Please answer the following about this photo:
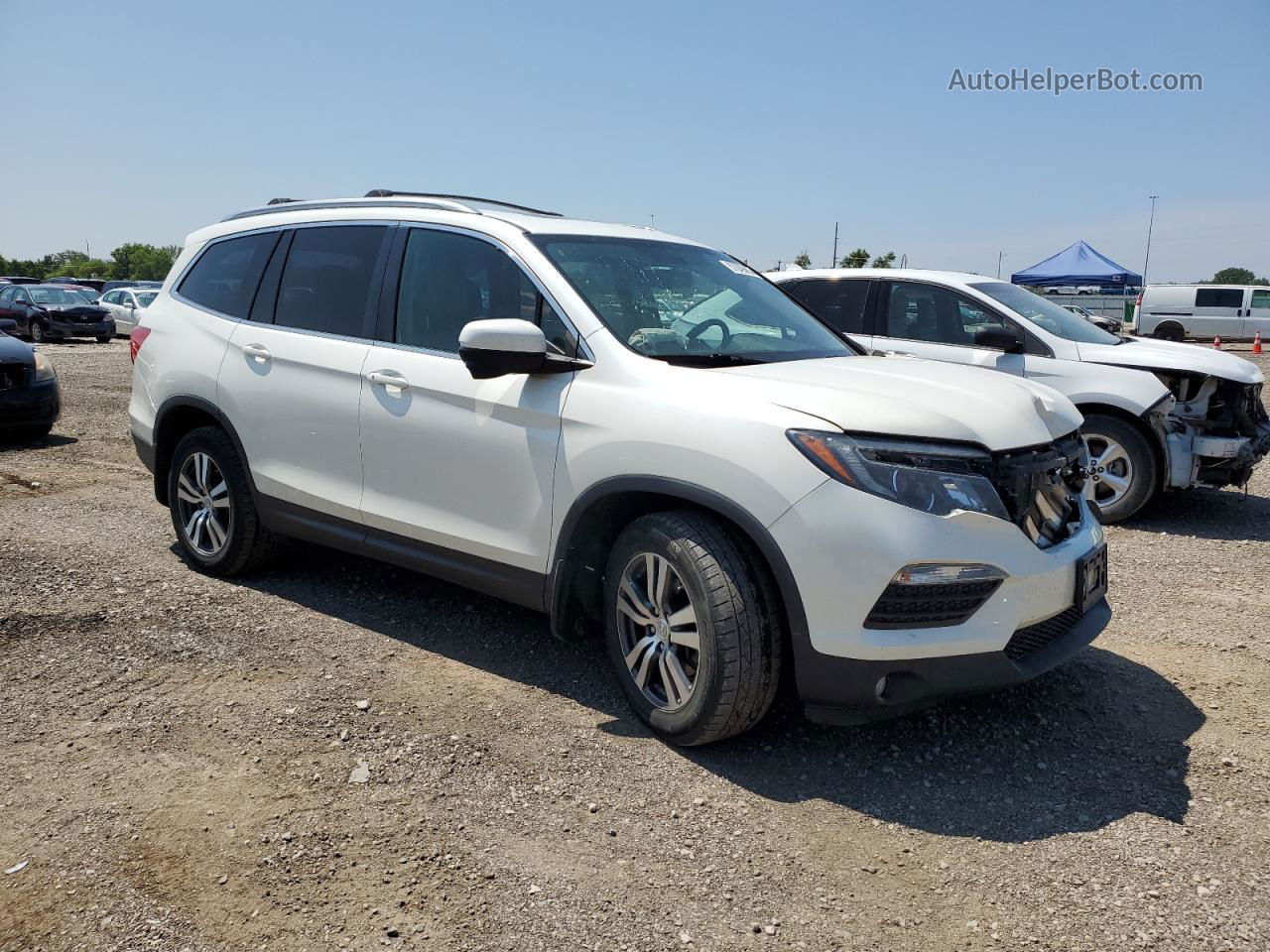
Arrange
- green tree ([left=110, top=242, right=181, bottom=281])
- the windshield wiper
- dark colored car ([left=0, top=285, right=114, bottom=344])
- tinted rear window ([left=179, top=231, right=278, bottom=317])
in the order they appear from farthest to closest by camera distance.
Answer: green tree ([left=110, top=242, right=181, bottom=281]) → dark colored car ([left=0, top=285, right=114, bottom=344]) → tinted rear window ([left=179, top=231, right=278, bottom=317]) → the windshield wiper

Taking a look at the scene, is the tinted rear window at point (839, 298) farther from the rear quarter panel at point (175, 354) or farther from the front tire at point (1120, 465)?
the rear quarter panel at point (175, 354)

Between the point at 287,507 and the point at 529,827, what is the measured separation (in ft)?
7.70

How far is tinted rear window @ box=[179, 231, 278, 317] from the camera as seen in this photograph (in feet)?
16.4

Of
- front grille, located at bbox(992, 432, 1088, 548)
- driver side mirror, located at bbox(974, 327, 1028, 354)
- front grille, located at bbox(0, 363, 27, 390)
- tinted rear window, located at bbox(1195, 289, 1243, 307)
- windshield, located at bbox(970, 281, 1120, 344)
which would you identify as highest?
tinted rear window, located at bbox(1195, 289, 1243, 307)

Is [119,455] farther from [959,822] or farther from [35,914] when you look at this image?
[959,822]

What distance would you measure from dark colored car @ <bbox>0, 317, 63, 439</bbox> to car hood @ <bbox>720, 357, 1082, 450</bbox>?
821 cm

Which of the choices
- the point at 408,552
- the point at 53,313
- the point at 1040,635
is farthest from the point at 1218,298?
the point at 53,313

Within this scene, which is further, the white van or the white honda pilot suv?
the white van

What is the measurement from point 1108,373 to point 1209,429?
850 millimetres

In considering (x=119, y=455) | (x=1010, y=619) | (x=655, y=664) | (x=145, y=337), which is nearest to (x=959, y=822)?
(x=1010, y=619)

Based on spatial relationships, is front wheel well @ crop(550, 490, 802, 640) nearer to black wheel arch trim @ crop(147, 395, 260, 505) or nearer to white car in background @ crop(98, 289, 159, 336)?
black wheel arch trim @ crop(147, 395, 260, 505)

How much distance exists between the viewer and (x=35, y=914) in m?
2.52

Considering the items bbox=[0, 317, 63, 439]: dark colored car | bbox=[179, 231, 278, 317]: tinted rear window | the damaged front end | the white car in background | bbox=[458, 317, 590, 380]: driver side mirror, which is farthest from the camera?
the white car in background

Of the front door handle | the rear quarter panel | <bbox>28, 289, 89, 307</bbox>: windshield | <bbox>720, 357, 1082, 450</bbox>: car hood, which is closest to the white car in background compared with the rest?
<bbox>28, 289, 89, 307</bbox>: windshield
